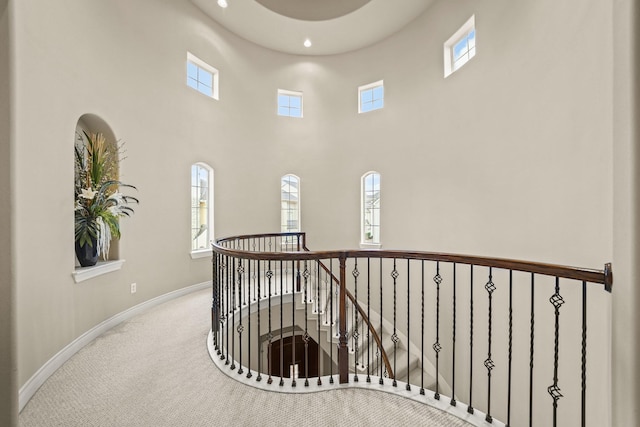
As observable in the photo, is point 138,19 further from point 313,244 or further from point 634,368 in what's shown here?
point 634,368

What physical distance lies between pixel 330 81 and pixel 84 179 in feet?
16.9

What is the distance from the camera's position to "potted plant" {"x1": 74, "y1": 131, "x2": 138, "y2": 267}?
287 centimetres

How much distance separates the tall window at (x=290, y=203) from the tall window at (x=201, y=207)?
1.63 metres

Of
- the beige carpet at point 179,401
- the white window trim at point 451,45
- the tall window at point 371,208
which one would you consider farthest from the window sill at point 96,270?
the white window trim at point 451,45

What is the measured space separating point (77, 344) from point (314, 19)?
243 inches

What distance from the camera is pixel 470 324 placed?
91.4 inches

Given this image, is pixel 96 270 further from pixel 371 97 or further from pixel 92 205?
pixel 371 97

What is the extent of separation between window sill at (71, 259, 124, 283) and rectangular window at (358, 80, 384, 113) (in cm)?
525

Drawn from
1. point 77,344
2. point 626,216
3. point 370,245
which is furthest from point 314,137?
point 626,216

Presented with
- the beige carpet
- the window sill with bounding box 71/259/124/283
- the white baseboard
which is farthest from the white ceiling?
the beige carpet

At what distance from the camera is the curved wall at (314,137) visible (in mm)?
2273

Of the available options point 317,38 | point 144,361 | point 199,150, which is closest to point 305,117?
point 317,38

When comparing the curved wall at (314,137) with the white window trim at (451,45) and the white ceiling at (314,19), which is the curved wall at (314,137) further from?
the white ceiling at (314,19)

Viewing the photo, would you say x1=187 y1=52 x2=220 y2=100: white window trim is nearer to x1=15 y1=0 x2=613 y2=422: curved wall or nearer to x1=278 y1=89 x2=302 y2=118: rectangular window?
x1=15 y1=0 x2=613 y2=422: curved wall
